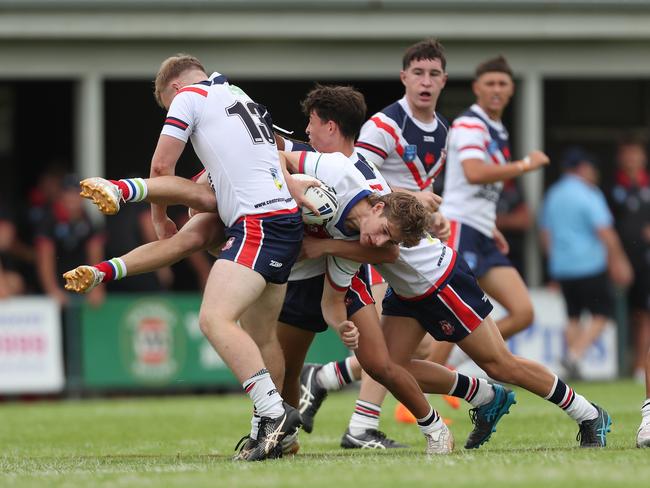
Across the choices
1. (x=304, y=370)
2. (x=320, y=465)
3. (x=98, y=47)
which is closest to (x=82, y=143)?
(x=98, y=47)

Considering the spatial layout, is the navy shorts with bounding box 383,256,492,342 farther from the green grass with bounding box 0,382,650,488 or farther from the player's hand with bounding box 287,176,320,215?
the player's hand with bounding box 287,176,320,215

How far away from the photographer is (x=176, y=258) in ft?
26.3

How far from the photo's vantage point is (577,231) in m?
15.8

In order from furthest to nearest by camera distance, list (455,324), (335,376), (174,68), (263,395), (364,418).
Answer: (335,376), (364,418), (174,68), (455,324), (263,395)

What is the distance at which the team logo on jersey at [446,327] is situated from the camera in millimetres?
7934

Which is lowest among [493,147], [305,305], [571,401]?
[571,401]

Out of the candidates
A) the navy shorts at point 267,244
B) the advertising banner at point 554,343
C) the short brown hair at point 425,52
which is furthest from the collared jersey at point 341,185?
the advertising banner at point 554,343

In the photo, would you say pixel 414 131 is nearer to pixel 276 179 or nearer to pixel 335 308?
pixel 276 179

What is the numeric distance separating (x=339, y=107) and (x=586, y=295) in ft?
26.2

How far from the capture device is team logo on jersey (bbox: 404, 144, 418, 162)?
30.7 ft

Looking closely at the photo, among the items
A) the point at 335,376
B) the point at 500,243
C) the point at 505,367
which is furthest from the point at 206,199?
the point at 500,243

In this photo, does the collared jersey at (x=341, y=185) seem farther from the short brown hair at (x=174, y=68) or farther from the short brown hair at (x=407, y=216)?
the short brown hair at (x=174, y=68)

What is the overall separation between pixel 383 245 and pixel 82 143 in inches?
362
